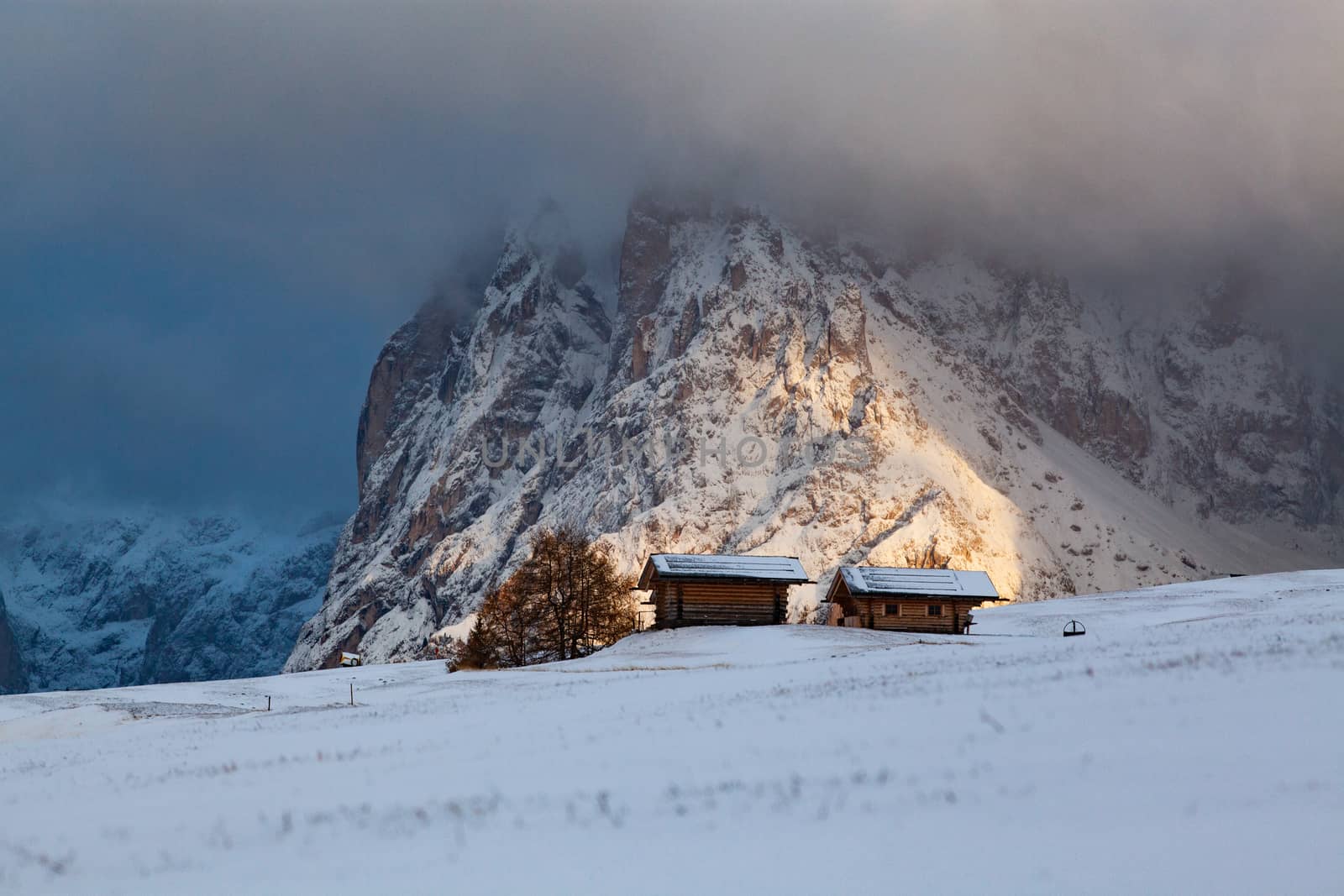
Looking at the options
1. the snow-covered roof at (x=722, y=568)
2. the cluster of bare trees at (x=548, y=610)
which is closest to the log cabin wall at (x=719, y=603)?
the snow-covered roof at (x=722, y=568)

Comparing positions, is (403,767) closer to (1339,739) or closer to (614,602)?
(1339,739)

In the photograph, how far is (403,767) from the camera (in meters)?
16.0

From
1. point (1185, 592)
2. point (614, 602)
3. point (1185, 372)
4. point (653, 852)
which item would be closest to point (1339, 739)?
point (653, 852)

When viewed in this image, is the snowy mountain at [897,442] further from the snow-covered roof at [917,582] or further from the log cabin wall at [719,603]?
the log cabin wall at [719,603]

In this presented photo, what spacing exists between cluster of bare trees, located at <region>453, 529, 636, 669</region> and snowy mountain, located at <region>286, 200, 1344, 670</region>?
190 feet

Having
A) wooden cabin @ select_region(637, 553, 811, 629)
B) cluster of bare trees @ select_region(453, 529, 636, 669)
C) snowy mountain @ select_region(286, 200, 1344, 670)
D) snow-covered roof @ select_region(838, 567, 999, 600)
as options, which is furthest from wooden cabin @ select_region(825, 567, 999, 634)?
snowy mountain @ select_region(286, 200, 1344, 670)

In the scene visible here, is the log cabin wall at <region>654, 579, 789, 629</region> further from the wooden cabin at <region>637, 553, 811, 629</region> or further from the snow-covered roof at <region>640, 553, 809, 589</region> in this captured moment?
the snow-covered roof at <region>640, 553, 809, 589</region>

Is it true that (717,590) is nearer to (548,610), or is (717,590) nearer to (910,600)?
(548,610)

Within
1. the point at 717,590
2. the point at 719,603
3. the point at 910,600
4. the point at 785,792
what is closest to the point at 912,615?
the point at 910,600

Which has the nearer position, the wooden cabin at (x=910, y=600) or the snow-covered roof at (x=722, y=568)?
the snow-covered roof at (x=722, y=568)

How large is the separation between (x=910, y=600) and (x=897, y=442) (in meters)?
84.8

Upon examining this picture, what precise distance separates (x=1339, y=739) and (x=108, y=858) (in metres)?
11.8

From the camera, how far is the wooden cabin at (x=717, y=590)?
61.7 metres

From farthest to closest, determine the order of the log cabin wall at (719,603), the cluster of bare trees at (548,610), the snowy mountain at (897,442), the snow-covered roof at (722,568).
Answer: the snowy mountain at (897,442) < the snow-covered roof at (722,568) < the log cabin wall at (719,603) < the cluster of bare trees at (548,610)
